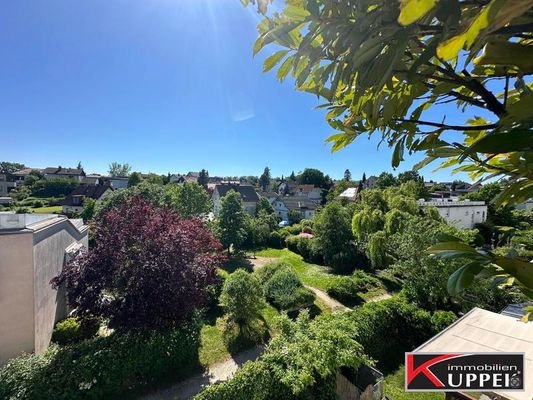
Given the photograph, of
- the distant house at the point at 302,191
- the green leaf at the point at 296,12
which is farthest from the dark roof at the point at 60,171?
the green leaf at the point at 296,12

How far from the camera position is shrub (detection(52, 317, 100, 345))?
816 cm

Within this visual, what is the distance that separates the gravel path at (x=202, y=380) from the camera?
656 centimetres

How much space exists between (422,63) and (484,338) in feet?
21.2

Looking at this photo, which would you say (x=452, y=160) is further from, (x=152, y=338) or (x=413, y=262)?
(x=413, y=262)

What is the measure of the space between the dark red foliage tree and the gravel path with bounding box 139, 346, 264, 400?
1.55 meters

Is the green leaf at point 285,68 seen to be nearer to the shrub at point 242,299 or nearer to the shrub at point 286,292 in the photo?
the shrub at point 242,299

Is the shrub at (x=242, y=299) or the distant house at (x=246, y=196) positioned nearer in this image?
the shrub at (x=242, y=299)

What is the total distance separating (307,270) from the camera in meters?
17.6

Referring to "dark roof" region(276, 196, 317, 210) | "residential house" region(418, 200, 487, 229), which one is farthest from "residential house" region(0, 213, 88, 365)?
"dark roof" region(276, 196, 317, 210)

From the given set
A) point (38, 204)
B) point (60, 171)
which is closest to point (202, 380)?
point (38, 204)

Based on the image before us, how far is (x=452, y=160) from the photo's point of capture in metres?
1.07

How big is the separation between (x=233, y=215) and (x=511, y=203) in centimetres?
1931

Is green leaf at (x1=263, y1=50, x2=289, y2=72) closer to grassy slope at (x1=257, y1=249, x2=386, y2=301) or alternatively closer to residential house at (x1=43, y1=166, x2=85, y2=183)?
grassy slope at (x1=257, y1=249, x2=386, y2=301)

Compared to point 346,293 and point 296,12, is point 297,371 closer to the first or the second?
point 296,12
